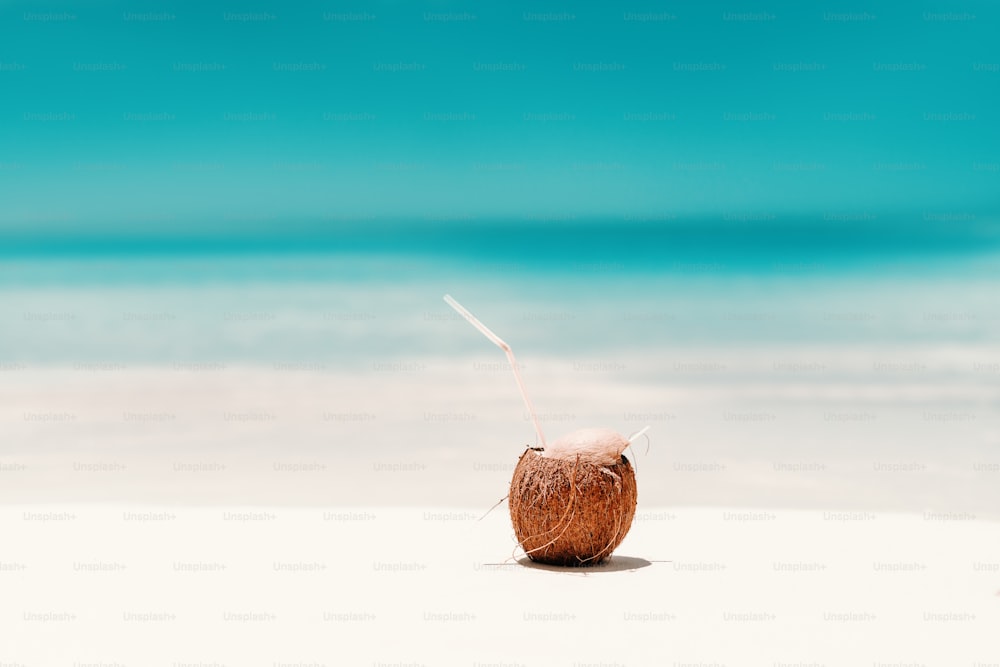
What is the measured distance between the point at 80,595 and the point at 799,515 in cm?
673

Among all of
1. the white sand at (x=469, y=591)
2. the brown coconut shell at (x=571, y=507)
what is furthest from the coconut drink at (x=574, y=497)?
the white sand at (x=469, y=591)

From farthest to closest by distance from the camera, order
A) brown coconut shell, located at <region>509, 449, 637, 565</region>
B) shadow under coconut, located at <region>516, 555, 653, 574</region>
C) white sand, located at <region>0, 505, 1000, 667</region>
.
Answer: shadow under coconut, located at <region>516, 555, 653, 574</region> < brown coconut shell, located at <region>509, 449, 637, 565</region> < white sand, located at <region>0, 505, 1000, 667</region>

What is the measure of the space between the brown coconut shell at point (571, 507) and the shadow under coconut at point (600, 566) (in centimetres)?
5

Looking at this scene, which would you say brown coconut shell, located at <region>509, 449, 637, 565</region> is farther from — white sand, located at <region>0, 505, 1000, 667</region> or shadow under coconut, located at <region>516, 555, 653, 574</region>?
white sand, located at <region>0, 505, 1000, 667</region>

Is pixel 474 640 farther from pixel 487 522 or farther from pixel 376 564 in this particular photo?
pixel 487 522

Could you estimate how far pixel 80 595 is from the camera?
7723mm

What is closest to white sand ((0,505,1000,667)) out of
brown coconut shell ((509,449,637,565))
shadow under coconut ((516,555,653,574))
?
shadow under coconut ((516,555,653,574))

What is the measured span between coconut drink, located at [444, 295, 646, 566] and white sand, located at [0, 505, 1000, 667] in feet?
0.78

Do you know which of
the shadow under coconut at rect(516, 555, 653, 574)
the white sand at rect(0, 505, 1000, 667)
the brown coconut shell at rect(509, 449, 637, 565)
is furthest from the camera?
the shadow under coconut at rect(516, 555, 653, 574)

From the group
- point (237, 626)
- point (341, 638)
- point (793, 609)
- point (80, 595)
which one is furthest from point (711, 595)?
point (80, 595)

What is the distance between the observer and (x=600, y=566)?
8578 millimetres

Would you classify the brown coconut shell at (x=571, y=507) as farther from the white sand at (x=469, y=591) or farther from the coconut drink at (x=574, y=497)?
the white sand at (x=469, y=591)

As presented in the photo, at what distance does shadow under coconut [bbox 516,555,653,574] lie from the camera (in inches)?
330

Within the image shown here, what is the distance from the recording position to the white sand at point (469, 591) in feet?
20.6
